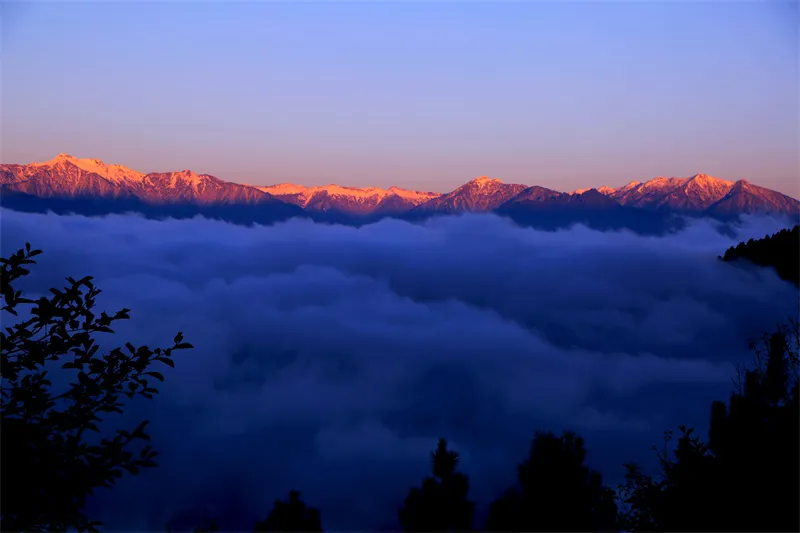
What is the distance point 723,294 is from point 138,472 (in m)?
168

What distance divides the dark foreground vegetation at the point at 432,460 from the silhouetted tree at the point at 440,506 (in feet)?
0.05

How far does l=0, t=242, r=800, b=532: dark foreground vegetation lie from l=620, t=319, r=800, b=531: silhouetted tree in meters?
0.02

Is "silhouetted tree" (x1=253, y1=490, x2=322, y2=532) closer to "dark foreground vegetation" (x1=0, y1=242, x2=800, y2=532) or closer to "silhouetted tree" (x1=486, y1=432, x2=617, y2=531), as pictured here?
"dark foreground vegetation" (x1=0, y1=242, x2=800, y2=532)

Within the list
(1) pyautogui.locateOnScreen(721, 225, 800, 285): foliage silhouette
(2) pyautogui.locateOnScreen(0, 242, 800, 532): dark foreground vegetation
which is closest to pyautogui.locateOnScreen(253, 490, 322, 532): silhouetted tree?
(2) pyautogui.locateOnScreen(0, 242, 800, 532): dark foreground vegetation

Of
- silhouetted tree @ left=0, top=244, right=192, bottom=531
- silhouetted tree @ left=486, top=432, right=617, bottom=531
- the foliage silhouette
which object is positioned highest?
the foliage silhouette

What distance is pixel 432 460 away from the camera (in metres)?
9.19

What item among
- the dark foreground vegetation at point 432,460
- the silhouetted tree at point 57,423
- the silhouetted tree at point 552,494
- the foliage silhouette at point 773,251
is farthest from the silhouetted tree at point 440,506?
the foliage silhouette at point 773,251

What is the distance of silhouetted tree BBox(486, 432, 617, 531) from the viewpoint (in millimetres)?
9297

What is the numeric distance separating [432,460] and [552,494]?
1883mm

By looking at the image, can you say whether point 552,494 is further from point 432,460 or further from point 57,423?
point 57,423

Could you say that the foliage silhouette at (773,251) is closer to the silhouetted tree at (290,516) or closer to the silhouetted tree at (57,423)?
the silhouetted tree at (290,516)

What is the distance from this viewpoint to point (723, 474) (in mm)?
8914

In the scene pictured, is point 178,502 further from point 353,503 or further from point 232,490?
point 353,503

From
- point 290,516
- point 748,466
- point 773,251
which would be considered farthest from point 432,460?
point 773,251
